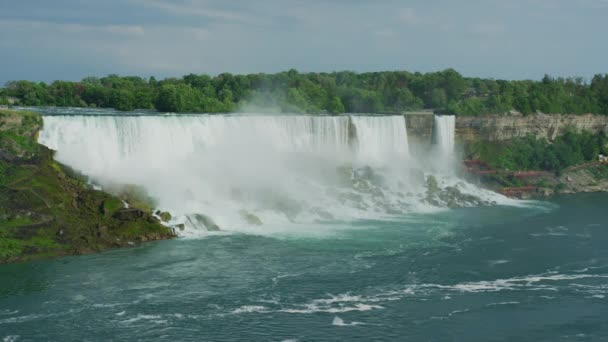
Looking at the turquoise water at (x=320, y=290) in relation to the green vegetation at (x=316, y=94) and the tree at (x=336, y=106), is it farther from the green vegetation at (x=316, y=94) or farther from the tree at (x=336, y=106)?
the tree at (x=336, y=106)

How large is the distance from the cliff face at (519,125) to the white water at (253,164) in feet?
22.5

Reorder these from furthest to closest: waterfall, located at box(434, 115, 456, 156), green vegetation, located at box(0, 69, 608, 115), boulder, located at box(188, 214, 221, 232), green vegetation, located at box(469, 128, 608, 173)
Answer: green vegetation, located at box(0, 69, 608, 115)
green vegetation, located at box(469, 128, 608, 173)
waterfall, located at box(434, 115, 456, 156)
boulder, located at box(188, 214, 221, 232)

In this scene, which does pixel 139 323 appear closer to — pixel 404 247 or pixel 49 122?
pixel 404 247

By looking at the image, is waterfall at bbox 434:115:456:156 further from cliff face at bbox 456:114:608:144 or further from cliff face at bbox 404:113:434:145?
Answer: cliff face at bbox 456:114:608:144

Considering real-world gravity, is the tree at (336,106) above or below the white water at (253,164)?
above

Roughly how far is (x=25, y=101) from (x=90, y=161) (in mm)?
22746

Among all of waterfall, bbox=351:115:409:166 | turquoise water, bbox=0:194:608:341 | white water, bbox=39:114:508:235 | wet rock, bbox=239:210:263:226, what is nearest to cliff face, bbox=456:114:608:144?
waterfall, bbox=351:115:409:166

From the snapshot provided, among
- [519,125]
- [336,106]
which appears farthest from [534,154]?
[336,106]

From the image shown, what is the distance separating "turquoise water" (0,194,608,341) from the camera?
2100 cm

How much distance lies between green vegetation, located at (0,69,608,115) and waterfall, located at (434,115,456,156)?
371cm

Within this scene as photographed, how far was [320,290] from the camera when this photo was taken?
2472 centimetres

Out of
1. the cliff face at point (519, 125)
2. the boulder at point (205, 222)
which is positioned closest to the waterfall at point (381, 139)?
the cliff face at point (519, 125)

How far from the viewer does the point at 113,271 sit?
86.8 feet

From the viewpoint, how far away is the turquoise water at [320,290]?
21.0m
